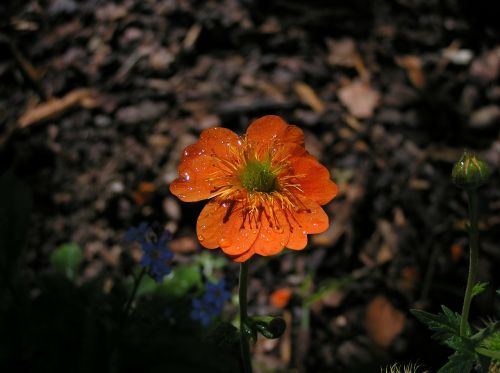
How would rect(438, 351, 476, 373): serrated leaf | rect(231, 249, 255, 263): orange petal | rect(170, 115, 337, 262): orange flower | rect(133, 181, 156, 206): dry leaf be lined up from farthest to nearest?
rect(133, 181, 156, 206): dry leaf < rect(170, 115, 337, 262): orange flower < rect(231, 249, 255, 263): orange petal < rect(438, 351, 476, 373): serrated leaf

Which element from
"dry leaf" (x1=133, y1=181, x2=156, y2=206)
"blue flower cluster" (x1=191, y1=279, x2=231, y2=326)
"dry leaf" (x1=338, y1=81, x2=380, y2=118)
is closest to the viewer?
"blue flower cluster" (x1=191, y1=279, x2=231, y2=326)

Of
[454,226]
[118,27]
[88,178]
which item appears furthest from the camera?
[118,27]

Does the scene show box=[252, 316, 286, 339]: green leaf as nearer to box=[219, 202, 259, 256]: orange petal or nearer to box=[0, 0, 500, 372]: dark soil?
box=[219, 202, 259, 256]: orange petal

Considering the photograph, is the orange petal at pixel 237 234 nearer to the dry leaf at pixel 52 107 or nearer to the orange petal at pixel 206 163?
the orange petal at pixel 206 163

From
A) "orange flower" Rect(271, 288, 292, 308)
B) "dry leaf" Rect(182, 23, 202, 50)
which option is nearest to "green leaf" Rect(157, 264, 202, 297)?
"orange flower" Rect(271, 288, 292, 308)

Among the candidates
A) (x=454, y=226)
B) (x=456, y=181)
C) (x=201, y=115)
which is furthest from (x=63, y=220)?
(x=456, y=181)

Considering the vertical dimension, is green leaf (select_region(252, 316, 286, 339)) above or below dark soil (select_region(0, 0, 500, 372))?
above

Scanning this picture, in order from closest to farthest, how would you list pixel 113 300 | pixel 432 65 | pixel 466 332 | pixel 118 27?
pixel 466 332 → pixel 113 300 → pixel 432 65 → pixel 118 27

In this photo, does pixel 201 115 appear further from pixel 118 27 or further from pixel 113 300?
pixel 113 300
